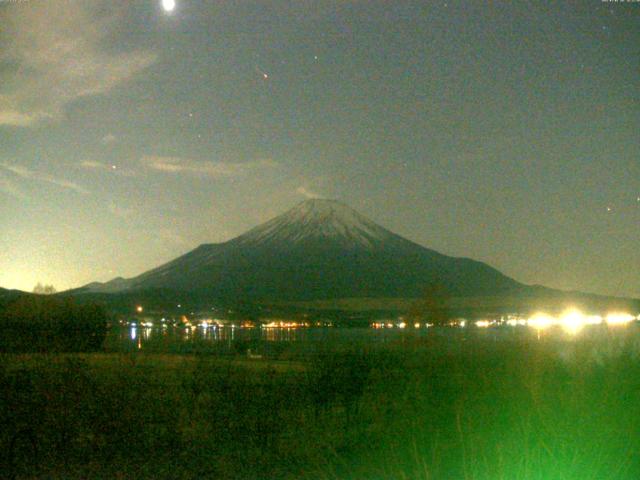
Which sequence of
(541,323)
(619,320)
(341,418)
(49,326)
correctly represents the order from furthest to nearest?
(619,320) → (541,323) → (49,326) → (341,418)

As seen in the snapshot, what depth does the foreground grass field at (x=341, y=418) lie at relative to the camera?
10.5 meters

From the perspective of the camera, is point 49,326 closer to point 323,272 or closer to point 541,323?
point 541,323

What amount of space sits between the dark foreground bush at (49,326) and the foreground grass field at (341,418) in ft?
12.0

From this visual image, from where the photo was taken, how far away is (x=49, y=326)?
30219 millimetres

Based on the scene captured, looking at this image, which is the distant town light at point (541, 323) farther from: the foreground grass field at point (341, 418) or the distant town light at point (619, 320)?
the foreground grass field at point (341, 418)

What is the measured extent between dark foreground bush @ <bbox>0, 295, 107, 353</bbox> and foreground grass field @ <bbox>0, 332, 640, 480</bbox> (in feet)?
12.0

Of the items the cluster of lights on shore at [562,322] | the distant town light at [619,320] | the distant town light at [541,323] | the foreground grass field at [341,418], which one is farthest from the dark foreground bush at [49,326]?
the distant town light at [619,320]

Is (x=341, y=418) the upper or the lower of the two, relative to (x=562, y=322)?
lower

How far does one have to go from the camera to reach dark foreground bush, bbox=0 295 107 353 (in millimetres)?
21625

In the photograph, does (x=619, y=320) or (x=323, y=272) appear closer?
(x=619, y=320)

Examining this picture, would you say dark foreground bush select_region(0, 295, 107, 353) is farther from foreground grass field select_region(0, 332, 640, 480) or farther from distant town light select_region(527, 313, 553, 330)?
distant town light select_region(527, 313, 553, 330)

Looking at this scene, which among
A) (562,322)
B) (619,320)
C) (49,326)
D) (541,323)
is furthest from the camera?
(562,322)

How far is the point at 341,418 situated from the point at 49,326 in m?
16.9

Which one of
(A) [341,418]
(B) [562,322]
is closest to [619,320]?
(B) [562,322]
